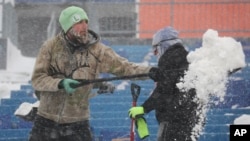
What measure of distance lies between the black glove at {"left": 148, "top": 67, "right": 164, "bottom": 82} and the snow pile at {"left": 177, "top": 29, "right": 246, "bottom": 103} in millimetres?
278

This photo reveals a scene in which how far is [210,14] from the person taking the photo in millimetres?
13922

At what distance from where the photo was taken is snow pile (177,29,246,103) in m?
4.73

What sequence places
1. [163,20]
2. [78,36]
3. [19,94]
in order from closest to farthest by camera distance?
1. [78,36]
2. [19,94]
3. [163,20]

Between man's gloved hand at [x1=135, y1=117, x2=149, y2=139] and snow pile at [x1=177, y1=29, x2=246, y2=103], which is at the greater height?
snow pile at [x1=177, y1=29, x2=246, y2=103]

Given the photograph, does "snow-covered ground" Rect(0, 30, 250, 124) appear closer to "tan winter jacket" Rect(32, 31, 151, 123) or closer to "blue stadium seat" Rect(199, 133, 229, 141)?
"tan winter jacket" Rect(32, 31, 151, 123)

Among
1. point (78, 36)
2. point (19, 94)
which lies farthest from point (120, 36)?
point (78, 36)

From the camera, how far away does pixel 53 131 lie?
4.67 metres

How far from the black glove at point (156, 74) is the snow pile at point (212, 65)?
0.28 meters

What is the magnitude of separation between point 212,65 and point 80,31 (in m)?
1.16

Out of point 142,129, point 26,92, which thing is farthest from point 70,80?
point 26,92

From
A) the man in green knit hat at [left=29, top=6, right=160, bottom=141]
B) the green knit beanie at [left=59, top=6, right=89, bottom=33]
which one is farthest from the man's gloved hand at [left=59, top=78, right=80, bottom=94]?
the green knit beanie at [left=59, top=6, right=89, bottom=33]

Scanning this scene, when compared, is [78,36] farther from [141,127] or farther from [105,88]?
[141,127]

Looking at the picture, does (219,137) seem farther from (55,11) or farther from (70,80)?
(55,11)

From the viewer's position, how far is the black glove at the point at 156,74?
4591 millimetres
